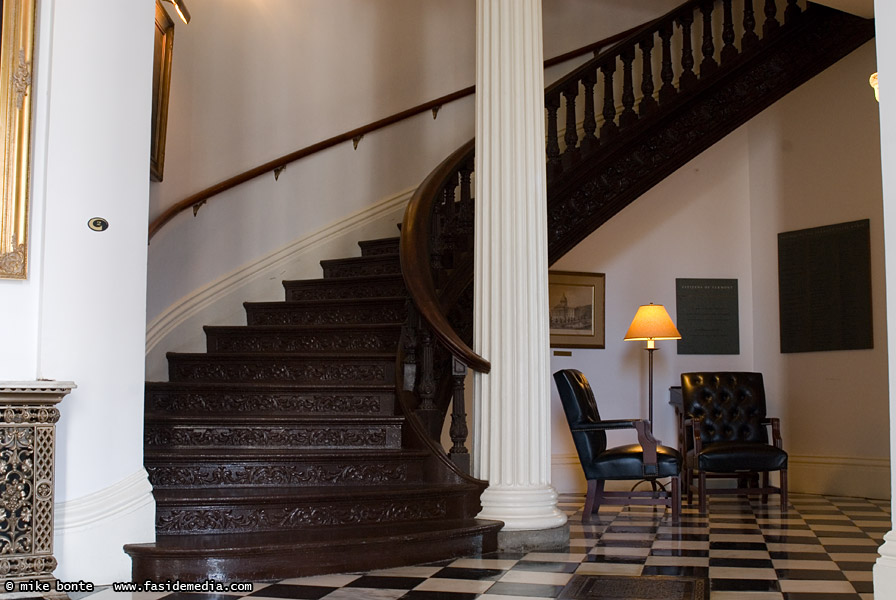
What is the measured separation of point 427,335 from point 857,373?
13.5 feet

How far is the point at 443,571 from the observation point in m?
3.70

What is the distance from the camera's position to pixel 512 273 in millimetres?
4508

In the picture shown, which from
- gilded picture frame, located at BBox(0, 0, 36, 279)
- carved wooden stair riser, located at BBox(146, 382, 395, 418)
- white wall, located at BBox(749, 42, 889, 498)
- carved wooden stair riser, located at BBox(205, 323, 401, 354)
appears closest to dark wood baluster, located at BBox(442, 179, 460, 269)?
carved wooden stair riser, located at BBox(205, 323, 401, 354)

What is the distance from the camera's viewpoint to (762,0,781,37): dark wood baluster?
6.88 metres

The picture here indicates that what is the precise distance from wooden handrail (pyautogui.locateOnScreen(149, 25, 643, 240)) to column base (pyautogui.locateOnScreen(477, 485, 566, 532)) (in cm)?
254

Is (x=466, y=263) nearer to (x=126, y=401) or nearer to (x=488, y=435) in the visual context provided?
(x=488, y=435)

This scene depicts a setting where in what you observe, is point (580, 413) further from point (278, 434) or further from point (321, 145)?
point (321, 145)

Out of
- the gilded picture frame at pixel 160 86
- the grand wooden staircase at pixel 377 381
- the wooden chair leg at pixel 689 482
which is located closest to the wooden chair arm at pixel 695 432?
the wooden chair leg at pixel 689 482

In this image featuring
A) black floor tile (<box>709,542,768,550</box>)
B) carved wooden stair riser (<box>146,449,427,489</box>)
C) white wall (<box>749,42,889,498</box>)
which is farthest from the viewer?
white wall (<box>749,42,889,498</box>)

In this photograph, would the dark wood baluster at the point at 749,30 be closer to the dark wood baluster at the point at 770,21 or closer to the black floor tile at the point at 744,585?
the dark wood baluster at the point at 770,21

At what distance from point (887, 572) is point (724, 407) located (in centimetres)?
491

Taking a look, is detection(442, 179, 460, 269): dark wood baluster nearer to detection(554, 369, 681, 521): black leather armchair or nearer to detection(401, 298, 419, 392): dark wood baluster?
detection(401, 298, 419, 392): dark wood baluster

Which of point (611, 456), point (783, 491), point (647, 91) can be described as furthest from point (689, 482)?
point (647, 91)

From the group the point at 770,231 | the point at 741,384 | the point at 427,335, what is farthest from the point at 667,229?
the point at 427,335
